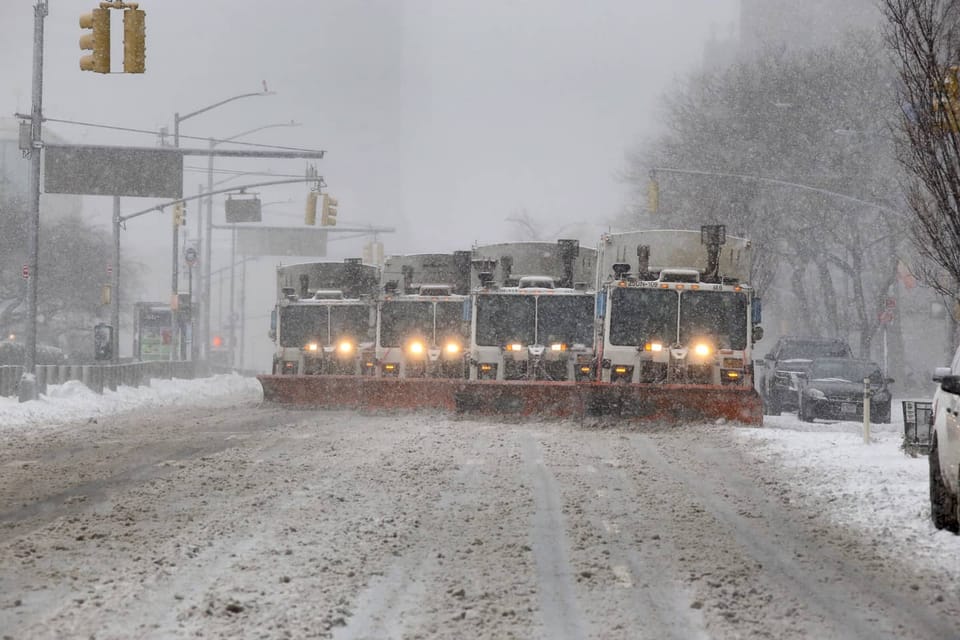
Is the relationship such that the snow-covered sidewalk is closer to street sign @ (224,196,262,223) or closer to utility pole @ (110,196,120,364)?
utility pole @ (110,196,120,364)

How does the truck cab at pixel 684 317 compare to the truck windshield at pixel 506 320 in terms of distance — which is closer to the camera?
the truck cab at pixel 684 317

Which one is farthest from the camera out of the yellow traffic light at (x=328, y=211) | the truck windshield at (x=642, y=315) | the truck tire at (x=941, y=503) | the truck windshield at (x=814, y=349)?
the yellow traffic light at (x=328, y=211)

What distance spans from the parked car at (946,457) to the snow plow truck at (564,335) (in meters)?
10.1

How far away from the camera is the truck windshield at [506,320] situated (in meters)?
23.5

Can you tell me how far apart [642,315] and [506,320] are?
10.7 ft

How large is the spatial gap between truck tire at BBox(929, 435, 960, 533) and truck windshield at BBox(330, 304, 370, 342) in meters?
18.3

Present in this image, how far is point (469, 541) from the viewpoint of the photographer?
9.25 meters

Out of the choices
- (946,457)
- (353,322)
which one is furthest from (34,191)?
(946,457)

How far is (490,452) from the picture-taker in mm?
16125

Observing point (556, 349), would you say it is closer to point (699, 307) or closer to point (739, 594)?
point (699, 307)

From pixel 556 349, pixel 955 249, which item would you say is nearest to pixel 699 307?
pixel 556 349

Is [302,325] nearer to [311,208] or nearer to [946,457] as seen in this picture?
[311,208]

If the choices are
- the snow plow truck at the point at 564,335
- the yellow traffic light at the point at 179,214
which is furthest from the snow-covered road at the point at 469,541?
the yellow traffic light at the point at 179,214

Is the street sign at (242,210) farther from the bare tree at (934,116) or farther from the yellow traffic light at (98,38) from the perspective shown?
the bare tree at (934,116)
